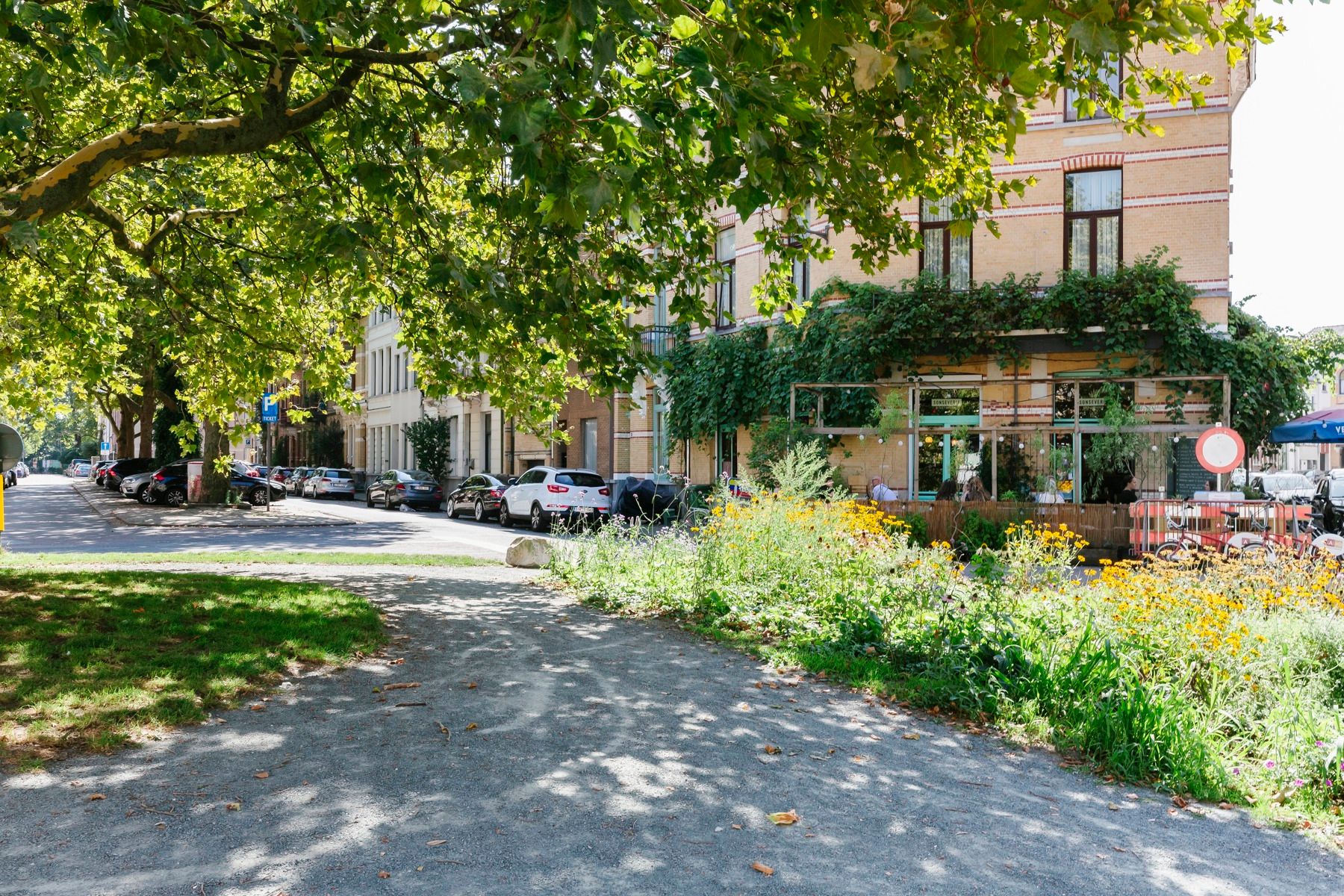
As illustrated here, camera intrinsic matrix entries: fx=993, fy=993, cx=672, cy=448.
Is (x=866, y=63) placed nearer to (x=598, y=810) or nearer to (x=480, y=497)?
(x=598, y=810)

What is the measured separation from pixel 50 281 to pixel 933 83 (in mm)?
11243

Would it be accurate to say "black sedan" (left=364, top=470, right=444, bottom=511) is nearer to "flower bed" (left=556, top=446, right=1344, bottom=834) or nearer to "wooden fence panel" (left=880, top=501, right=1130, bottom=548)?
"wooden fence panel" (left=880, top=501, right=1130, bottom=548)

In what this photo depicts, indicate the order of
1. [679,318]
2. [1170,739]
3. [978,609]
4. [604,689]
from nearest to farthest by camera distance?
[1170,739] → [604,689] → [978,609] → [679,318]

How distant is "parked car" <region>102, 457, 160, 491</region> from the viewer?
4116 centimetres

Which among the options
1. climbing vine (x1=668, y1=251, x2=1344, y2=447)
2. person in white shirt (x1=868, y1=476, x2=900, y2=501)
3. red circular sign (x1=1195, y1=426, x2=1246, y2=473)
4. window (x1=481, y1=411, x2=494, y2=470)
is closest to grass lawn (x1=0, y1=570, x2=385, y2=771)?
person in white shirt (x1=868, y1=476, x2=900, y2=501)

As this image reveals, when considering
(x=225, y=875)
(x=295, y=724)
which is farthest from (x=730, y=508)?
(x=225, y=875)

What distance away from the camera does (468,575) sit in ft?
43.8

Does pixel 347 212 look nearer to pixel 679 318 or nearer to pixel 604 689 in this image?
pixel 679 318

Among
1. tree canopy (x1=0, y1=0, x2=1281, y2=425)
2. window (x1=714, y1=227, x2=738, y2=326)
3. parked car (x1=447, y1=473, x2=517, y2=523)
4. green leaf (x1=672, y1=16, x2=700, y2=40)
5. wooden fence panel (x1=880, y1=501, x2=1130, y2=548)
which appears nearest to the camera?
tree canopy (x1=0, y1=0, x2=1281, y2=425)

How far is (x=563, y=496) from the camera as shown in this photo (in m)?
24.7

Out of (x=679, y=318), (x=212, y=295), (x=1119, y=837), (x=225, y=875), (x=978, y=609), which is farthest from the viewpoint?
(x=212, y=295)

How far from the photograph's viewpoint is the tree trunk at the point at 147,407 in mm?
36275

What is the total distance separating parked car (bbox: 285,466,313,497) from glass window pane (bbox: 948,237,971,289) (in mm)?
32598

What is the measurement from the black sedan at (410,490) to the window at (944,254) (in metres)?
19.8
